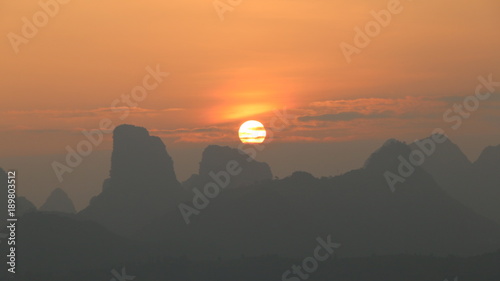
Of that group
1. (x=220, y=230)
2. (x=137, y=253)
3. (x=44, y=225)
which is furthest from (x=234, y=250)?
(x=44, y=225)

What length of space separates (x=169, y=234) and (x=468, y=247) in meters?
80.6

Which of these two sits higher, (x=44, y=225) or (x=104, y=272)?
(x=44, y=225)

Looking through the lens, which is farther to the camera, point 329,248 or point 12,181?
point 329,248

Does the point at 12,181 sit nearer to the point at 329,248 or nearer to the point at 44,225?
the point at 44,225

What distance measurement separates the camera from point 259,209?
190375mm

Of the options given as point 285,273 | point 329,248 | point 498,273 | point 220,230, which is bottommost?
point 498,273

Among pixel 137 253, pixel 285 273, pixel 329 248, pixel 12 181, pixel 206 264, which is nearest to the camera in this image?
pixel 12 181

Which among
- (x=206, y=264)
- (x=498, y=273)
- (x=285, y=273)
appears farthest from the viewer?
(x=206, y=264)

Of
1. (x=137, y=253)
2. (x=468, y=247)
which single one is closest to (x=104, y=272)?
(x=137, y=253)

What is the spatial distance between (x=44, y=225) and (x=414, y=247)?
98.2m

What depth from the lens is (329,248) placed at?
16988cm

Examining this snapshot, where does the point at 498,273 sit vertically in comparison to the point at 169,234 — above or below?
below

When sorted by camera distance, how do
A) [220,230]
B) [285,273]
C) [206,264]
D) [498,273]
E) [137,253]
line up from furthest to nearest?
[220,230], [137,253], [206,264], [285,273], [498,273]

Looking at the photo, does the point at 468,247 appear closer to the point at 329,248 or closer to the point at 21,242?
the point at 329,248
